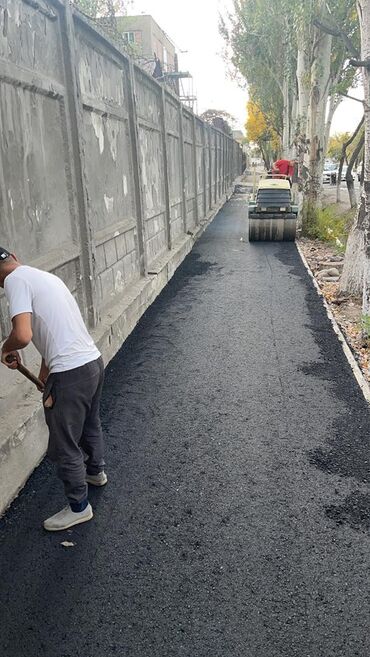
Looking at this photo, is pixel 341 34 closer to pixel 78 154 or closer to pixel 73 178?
pixel 78 154

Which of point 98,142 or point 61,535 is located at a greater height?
point 98,142

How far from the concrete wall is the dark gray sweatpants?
1.48ft

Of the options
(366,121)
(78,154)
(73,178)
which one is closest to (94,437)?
(73,178)

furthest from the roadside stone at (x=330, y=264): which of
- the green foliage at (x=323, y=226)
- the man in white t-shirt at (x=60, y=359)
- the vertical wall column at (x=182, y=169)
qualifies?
the man in white t-shirt at (x=60, y=359)

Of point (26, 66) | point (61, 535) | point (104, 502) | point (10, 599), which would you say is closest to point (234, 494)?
point (104, 502)

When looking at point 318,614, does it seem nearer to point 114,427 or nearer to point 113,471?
point 113,471

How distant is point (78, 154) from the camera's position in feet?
16.5

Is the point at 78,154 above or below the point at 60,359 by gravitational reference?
above

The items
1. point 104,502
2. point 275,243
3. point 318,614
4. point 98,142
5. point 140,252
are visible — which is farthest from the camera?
point 275,243

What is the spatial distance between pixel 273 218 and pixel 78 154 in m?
10.1

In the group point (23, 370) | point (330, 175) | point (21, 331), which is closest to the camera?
point (21, 331)

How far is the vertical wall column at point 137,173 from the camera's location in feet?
24.1

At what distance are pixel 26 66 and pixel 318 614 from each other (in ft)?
13.6

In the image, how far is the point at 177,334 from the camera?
273 inches
